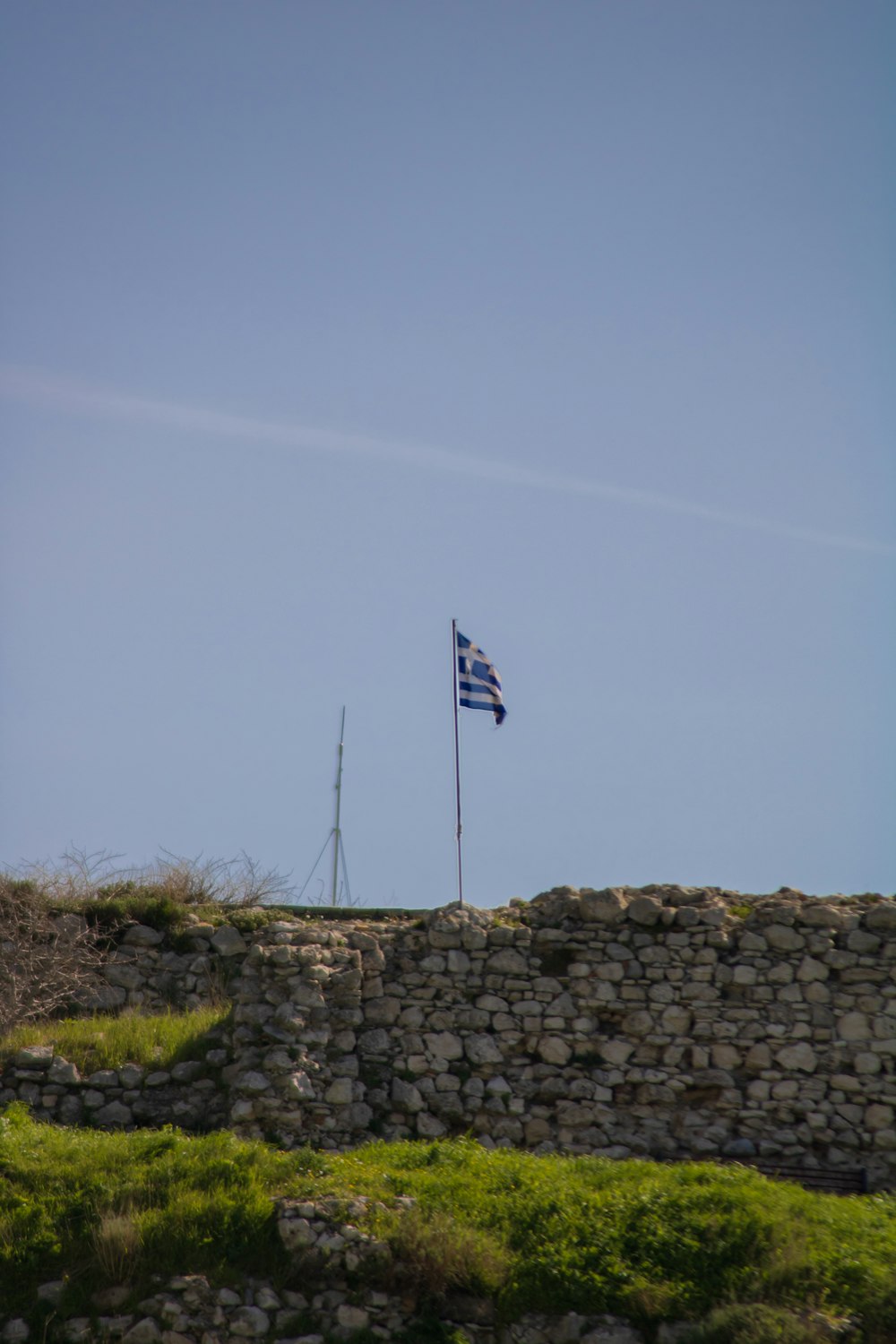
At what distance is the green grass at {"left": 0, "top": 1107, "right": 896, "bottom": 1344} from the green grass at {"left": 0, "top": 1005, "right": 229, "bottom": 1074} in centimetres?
218

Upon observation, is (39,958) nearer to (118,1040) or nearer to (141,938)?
(141,938)

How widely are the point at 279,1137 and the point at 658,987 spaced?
4.57m

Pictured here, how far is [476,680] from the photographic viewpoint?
18234mm

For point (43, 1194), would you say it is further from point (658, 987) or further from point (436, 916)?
point (658, 987)

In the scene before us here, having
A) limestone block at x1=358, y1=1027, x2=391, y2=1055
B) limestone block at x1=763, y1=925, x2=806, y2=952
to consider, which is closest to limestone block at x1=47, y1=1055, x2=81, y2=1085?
limestone block at x1=358, y1=1027, x2=391, y2=1055

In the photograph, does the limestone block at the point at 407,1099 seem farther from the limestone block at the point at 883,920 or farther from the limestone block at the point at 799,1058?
the limestone block at the point at 883,920

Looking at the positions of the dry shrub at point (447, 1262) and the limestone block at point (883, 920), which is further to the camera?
the limestone block at point (883, 920)

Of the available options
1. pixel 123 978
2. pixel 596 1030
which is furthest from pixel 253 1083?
pixel 123 978

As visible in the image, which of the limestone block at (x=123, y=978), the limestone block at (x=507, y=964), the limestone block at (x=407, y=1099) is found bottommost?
the limestone block at (x=407, y=1099)

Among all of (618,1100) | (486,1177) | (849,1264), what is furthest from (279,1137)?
(849,1264)

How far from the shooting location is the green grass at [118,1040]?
15.3m

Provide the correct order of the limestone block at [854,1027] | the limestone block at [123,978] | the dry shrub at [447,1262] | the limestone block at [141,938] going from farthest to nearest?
the limestone block at [141,938] < the limestone block at [123,978] < the limestone block at [854,1027] < the dry shrub at [447,1262]

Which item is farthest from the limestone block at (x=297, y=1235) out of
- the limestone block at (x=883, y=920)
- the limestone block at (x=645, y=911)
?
the limestone block at (x=883, y=920)

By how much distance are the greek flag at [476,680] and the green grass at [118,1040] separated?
520 cm
